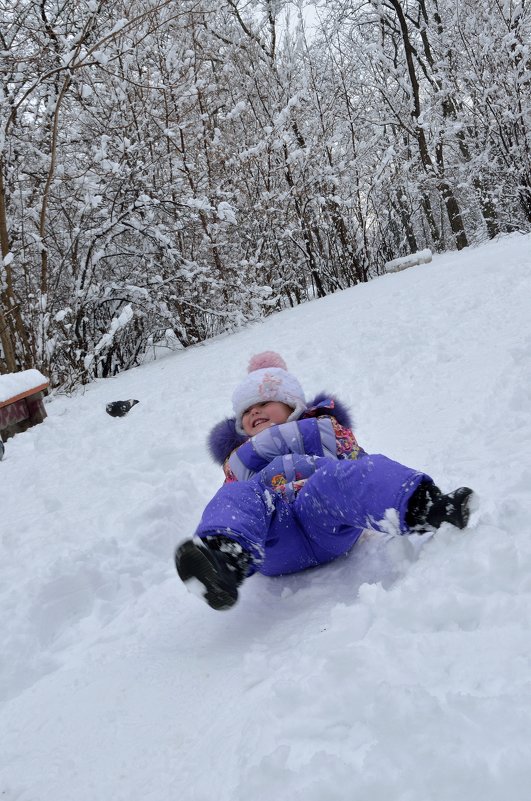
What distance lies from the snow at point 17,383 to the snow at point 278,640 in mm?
1234

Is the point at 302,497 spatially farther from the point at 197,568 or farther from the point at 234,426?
the point at 234,426

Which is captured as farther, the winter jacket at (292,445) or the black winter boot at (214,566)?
the winter jacket at (292,445)

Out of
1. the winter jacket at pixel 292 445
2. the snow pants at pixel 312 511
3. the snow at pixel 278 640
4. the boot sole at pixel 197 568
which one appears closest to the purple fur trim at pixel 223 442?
the winter jacket at pixel 292 445

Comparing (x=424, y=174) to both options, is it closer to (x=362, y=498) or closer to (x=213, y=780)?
(x=362, y=498)

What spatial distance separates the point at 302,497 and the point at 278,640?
1.43 ft

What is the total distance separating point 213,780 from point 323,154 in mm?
11304

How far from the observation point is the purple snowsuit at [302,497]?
163cm

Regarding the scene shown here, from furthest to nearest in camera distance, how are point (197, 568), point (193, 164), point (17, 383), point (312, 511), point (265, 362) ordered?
point (193, 164), point (17, 383), point (265, 362), point (312, 511), point (197, 568)

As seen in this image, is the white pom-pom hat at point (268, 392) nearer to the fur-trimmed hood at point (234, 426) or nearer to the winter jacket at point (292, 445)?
the fur-trimmed hood at point (234, 426)

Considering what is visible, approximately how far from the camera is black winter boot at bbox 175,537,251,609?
4.91 ft

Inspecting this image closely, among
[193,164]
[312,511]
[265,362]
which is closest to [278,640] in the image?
[312,511]

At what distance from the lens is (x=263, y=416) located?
2.49 meters

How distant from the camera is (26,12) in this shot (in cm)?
672

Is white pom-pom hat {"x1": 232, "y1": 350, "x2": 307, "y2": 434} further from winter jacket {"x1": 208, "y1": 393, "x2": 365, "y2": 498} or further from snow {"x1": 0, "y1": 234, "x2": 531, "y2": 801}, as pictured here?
snow {"x1": 0, "y1": 234, "x2": 531, "y2": 801}
